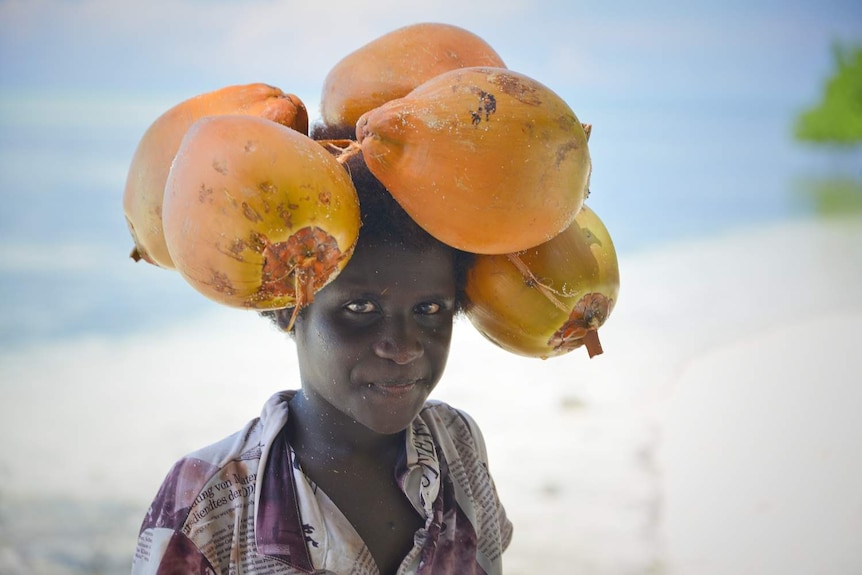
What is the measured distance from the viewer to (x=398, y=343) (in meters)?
1.09

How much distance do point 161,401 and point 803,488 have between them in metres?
2.06

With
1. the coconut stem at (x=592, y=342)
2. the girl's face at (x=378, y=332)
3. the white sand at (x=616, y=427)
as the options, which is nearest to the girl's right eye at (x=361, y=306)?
the girl's face at (x=378, y=332)

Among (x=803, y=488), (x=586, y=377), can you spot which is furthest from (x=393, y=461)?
(x=586, y=377)

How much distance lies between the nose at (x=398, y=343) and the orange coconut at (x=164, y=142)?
263 mm

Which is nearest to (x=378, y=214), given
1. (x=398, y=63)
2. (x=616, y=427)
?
(x=398, y=63)

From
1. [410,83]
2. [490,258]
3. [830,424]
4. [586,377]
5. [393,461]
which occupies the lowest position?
[393,461]

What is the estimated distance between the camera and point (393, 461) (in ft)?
4.15

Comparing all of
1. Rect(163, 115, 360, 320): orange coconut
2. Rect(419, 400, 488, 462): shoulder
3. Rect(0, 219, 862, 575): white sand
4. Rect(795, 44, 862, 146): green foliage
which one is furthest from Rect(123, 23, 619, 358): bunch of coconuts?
Rect(795, 44, 862, 146): green foliage

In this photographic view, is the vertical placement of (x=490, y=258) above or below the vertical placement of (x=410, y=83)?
below

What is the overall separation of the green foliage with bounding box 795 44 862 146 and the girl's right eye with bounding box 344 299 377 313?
730 cm

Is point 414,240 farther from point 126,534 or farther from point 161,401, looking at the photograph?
point 161,401

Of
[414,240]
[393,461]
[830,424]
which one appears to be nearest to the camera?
[414,240]

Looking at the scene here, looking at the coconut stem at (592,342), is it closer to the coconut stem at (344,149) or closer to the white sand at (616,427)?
the coconut stem at (344,149)

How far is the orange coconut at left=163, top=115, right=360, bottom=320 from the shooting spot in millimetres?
811
